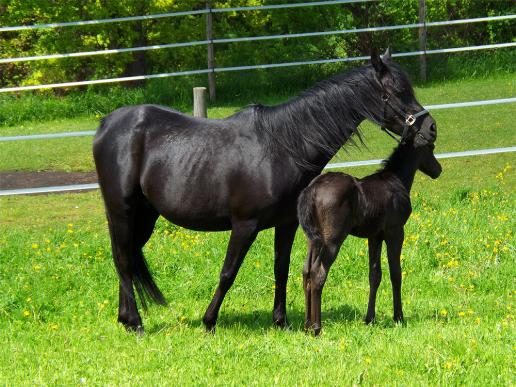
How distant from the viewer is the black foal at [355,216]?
6.22 metres

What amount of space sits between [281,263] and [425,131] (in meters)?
1.40

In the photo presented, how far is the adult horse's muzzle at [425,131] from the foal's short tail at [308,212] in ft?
2.80

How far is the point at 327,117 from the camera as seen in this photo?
644 centimetres

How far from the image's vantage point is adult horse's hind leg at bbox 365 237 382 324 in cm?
657

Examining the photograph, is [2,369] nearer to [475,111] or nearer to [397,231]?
[397,231]

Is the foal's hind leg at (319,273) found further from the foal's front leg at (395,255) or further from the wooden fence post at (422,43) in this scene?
the wooden fence post at (422,43)

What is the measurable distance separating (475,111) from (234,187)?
9723mm

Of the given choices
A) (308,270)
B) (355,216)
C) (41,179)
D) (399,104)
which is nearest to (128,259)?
(308,270)

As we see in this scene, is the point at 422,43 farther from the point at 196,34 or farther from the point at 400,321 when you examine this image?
the point at 400,321

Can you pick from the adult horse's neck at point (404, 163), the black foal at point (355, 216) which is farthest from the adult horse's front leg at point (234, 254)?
the adult horse's neck at point (404, 163)

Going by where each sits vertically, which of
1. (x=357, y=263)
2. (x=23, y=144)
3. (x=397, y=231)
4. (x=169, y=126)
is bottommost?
(x=23, y=144)

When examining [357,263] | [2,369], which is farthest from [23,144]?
[2,369]

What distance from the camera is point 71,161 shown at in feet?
44.1

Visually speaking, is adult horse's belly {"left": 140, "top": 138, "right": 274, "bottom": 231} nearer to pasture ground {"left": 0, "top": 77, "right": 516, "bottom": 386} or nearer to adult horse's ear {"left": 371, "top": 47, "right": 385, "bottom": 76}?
pasture ground {"left": 0, "top": 77, "right": 516, "bottom": 386}
